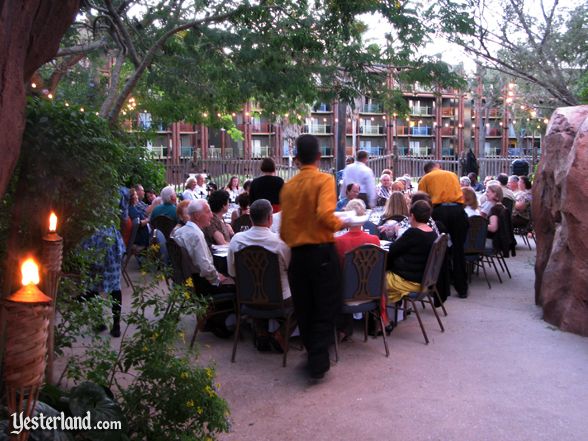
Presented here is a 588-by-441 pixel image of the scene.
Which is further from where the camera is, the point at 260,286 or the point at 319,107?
the point at 319,107

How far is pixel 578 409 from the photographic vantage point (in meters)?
4.35

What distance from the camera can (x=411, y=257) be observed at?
628cm

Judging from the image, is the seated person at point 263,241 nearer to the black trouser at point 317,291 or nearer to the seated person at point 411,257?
the black trouser at point 317,291

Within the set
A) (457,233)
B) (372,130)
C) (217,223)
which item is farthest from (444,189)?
(372,130)

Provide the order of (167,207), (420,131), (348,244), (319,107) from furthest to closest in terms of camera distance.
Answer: (420,131), (319,107), (167,207), (348,244)

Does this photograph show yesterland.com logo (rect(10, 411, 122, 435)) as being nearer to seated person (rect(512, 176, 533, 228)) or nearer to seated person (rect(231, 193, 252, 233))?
seated person (rect(231, 193, 252, 233))

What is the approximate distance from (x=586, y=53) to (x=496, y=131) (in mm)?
46176

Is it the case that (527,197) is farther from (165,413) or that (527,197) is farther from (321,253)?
(165,413)

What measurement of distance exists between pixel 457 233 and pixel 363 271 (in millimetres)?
3067

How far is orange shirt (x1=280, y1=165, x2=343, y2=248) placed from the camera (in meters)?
4.70

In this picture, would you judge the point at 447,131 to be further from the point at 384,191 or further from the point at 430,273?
the point at 430,273

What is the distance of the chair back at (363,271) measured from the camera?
215 inches

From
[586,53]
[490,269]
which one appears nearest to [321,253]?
[490,269]

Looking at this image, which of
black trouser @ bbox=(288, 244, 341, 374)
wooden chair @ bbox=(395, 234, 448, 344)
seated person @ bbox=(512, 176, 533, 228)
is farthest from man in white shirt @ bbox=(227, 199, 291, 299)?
seated person @ bbox=(512, 176, 533, 228)
